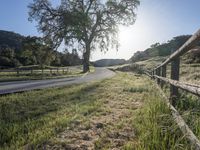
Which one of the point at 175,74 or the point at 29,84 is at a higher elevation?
the point at 175,74

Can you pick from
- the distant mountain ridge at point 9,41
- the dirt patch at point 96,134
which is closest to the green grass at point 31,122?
the dirt patch at point 96,134

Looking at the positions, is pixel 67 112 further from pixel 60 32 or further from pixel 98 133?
pixel 60 32

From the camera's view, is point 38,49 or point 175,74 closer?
point 175,74

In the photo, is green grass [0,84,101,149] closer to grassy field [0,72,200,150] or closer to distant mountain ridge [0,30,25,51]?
grassy field [0,72,200,150]

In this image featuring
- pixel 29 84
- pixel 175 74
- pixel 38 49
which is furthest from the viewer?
pixel 38 49

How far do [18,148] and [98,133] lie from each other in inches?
51.4

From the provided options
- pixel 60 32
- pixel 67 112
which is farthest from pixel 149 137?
pixel 60 32

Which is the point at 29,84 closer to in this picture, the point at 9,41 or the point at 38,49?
the point at 38,49

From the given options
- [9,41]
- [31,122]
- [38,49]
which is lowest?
[31,122]

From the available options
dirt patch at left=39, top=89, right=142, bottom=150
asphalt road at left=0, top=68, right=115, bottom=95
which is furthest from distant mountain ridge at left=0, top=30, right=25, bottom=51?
dirt patch at left=39, top=89, right=142, bottom=150

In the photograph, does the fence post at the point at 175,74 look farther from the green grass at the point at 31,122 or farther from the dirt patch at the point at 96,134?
the green grass at the point at 31,122

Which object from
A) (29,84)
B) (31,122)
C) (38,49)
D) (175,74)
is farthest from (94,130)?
(38,49)

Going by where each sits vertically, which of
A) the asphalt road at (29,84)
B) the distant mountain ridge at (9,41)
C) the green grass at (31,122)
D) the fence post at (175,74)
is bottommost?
the asphalt road at (29,84)

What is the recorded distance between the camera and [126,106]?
6562mm
